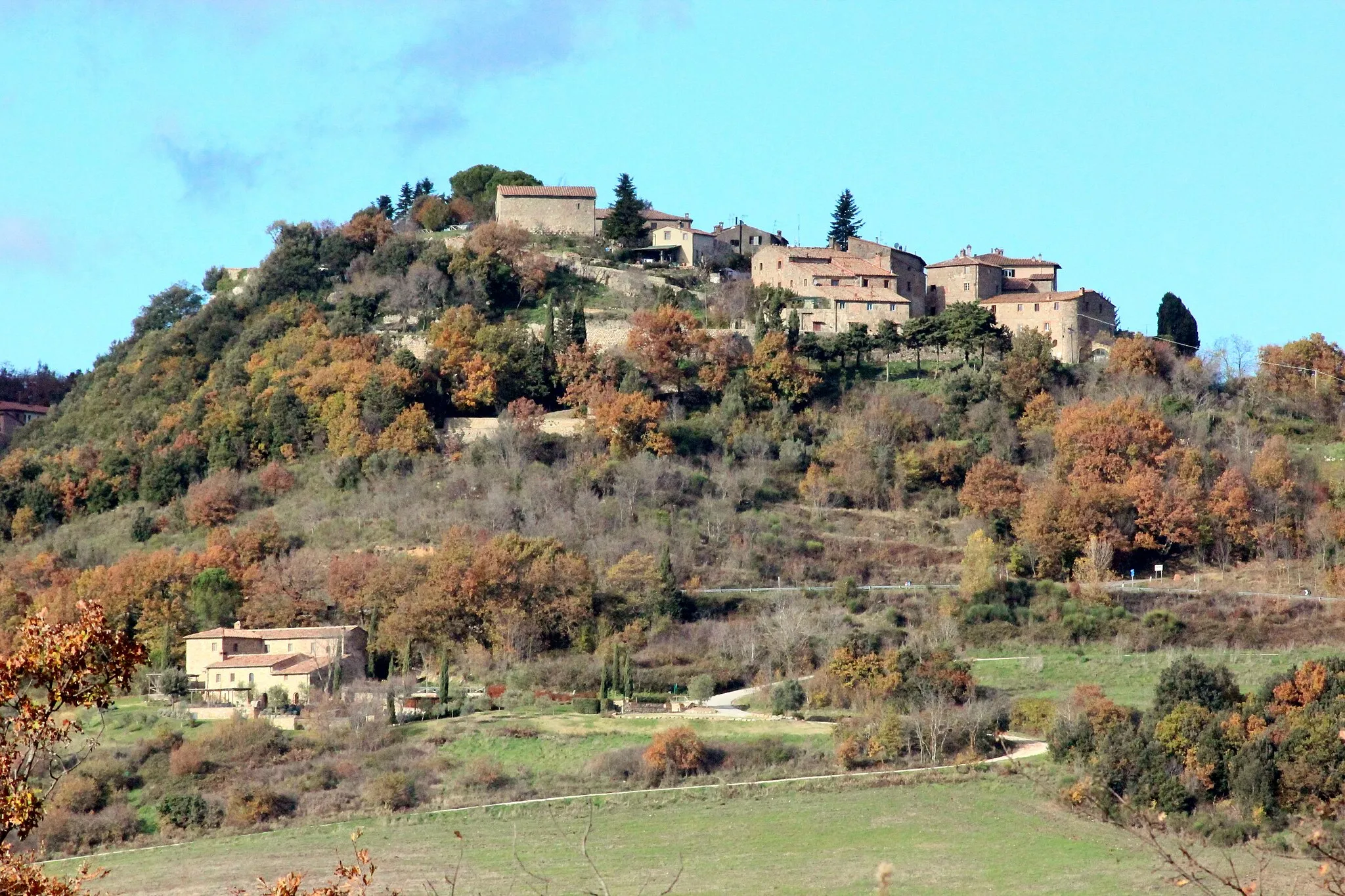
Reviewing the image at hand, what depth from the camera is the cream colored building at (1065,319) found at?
198ft

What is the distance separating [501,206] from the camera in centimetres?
6788

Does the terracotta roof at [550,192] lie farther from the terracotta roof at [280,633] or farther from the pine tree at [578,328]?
the terracotta roof at [280,633]

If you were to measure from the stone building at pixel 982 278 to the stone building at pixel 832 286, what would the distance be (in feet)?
7.20

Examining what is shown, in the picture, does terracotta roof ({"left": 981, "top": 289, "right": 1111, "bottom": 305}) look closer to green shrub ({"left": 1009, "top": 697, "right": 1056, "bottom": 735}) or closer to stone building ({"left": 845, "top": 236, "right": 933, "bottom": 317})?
stone building ({"left": 845, "top": 236, "right": 933, "bottom": 317})

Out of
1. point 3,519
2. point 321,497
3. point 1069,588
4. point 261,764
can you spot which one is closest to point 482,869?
point 261,764

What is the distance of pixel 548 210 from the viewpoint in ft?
223

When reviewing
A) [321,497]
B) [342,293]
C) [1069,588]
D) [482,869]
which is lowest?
[482,869]

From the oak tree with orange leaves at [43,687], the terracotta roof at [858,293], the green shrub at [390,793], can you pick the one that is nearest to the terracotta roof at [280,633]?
the green shrub at [390,793]

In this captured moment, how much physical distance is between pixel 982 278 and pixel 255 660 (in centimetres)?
3156

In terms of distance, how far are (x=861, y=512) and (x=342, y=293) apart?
22.7 m

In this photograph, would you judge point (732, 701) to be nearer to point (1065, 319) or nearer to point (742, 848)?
point (742, 848)

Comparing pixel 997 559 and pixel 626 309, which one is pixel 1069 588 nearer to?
pixel 997 559

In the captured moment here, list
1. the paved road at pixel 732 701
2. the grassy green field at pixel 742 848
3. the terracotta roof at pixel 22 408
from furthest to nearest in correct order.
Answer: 1. the terracotta roof at pixel 22 408
2. the paved road at pixel 732 701
3. the grassy green field at pixel 742 848

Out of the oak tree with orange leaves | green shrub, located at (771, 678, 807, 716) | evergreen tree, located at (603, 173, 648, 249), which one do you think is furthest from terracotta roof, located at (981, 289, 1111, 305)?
the oak tree with orange leaves
